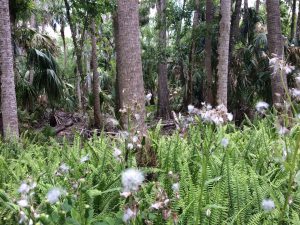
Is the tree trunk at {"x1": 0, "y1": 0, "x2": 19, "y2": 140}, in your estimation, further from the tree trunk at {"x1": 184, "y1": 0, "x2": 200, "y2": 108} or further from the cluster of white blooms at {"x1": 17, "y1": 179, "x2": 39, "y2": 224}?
the tree trunk at {"x1": 184, "y1": 0, "x2": 200, "y2": 108}

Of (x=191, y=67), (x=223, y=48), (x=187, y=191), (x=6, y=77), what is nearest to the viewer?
(x=187, y=191)

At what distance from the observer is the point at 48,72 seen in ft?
38.9

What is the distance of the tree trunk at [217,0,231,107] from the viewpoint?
24.3ft

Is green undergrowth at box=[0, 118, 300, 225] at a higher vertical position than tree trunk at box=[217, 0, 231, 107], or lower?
lower

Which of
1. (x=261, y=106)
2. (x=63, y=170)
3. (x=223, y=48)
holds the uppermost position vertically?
(x=223, y=48)

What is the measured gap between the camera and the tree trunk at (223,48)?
741cm

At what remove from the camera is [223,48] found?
743 centimetres

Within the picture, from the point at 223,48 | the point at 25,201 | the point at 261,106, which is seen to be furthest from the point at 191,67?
the point at 25,201

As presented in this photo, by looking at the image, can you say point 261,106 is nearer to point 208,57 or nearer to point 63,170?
point 63,170

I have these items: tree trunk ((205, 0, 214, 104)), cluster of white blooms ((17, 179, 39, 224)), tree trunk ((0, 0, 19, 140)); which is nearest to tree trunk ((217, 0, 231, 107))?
tree trunk ((0, 0, 19, 140))

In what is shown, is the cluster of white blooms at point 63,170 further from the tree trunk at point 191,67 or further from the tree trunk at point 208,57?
the tree trunk at point 191,67

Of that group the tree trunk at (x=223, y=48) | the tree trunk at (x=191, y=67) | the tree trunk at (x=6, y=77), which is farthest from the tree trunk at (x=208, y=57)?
the tree trunk at (x=6, y=77)

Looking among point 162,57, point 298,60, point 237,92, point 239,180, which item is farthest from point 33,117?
point 239,180

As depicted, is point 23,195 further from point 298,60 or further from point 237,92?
point 237,92
